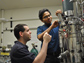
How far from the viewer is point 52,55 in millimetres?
1132

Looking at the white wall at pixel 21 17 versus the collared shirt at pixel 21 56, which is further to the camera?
the white wall at pixel 21 17

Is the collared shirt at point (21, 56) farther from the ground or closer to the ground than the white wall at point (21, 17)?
closer to the ground

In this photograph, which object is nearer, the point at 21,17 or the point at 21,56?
the point at 21,56

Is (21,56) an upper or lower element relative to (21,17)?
lower

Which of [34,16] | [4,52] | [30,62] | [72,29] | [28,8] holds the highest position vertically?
[28,8]

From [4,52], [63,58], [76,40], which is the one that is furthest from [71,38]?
[4,52]

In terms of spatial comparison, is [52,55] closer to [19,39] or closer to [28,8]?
[19,39]

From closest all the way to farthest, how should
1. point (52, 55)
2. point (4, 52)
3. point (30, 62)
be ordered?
1. point (30, 62)
2. point (52, 55)
3. point (4, 52)

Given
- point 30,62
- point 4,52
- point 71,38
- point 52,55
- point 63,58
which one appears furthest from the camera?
point 4,52

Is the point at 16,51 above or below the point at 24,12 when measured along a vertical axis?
below

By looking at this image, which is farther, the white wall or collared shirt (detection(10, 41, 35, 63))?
the white wall

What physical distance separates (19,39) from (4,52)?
6.68 feet

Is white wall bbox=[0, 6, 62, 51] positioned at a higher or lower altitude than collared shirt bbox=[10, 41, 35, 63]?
higher

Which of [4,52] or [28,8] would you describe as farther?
[28,8]
